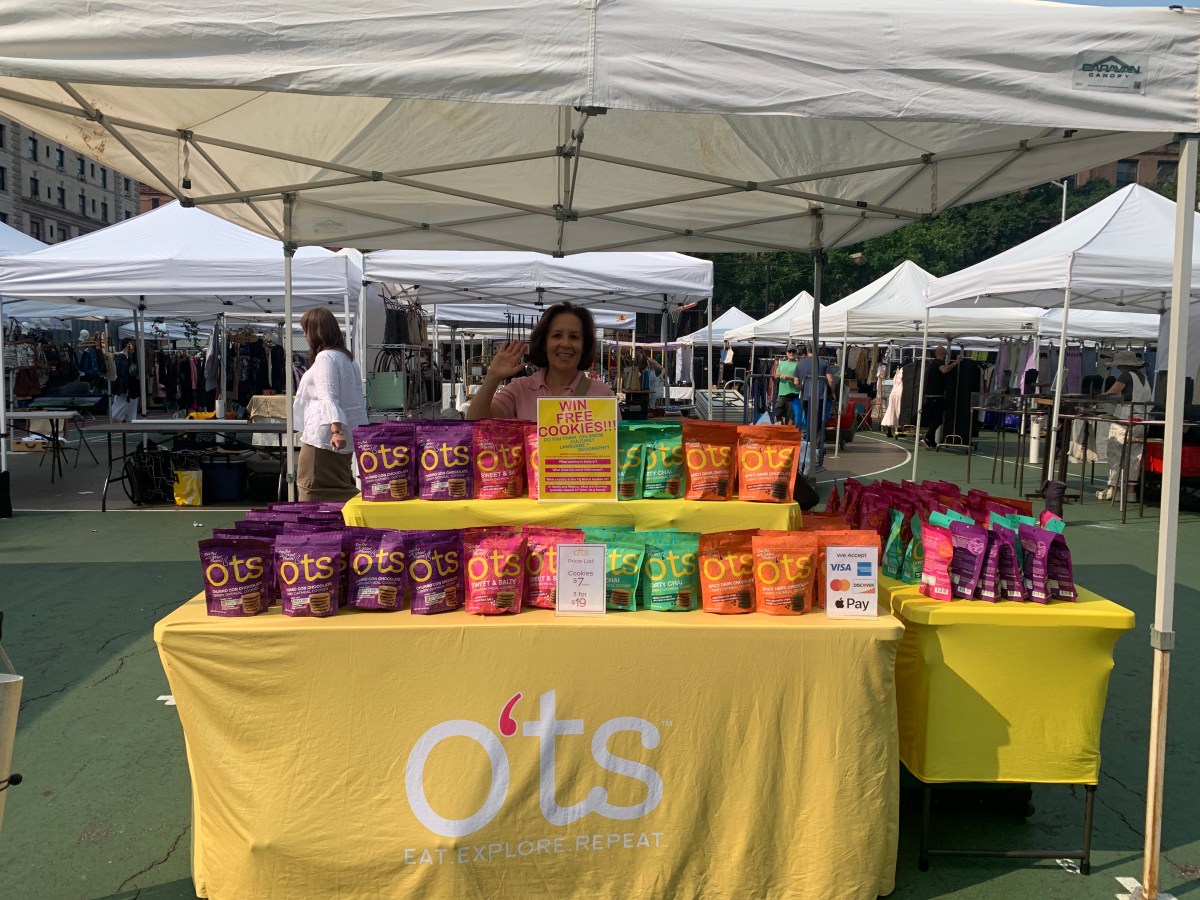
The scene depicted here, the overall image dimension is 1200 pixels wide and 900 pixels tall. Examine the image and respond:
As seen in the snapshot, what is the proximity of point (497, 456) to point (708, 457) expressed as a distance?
747 millimetres

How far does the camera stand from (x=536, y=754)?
8.30 feet

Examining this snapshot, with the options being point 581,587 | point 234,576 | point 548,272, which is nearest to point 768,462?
point 581,587

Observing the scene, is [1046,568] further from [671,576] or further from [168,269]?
[168,269]

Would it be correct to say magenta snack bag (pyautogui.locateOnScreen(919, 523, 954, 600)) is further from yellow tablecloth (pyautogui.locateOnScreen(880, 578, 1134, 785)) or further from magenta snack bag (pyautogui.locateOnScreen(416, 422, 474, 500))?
magenta snack bag (pyautogui.locateOnScreen(416, 422, 474, 500))

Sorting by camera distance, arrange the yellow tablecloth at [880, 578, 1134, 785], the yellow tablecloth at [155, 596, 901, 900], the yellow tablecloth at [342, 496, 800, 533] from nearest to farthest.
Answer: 1. the yellow tablecloth at [155, 596, 901, 900]
2. the yellow tablecloth at [880, 578, 1134, 785]
3. the yellow tablecloth at [342, 496, 800, 533]

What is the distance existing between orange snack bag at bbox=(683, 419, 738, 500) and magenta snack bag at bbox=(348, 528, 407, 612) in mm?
1050

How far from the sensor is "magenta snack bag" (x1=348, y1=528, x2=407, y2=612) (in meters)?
2.65

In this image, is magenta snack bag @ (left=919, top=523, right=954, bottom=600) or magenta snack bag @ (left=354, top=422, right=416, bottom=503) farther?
magenta snack bag @ (left=354, top=422, right=416, bottom=503)

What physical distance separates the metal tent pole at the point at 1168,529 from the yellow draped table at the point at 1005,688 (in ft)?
0.49

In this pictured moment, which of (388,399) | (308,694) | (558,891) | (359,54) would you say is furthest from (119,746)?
(388,399)

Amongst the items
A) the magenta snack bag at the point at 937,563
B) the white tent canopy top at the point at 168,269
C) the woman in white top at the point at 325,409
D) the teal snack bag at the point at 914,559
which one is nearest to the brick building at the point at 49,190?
the white tent canopy top at the point at 168,269

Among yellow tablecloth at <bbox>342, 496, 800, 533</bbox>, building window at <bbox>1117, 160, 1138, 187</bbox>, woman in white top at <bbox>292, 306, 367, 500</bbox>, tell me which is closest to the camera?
yellow tablecloth at <bbox>342, 496, 800, 533</bbox>

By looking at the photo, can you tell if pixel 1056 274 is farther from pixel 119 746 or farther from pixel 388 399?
pixel 119 746

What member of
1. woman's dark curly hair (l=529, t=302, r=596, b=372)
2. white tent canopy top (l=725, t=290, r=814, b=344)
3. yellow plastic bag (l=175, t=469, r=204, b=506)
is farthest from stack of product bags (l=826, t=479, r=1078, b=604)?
white tent canopy top (l=725, t=290, r=814, b=344)
